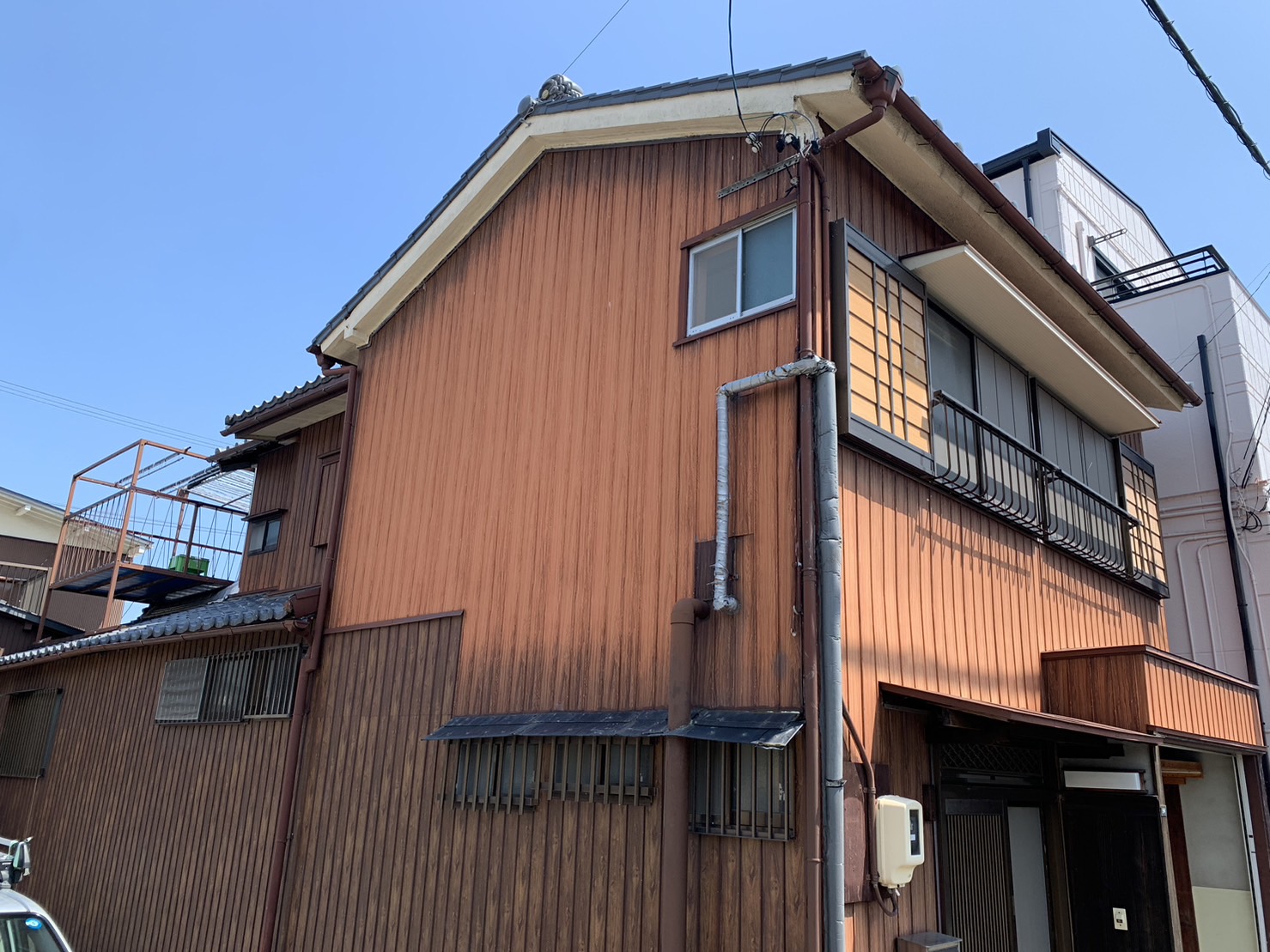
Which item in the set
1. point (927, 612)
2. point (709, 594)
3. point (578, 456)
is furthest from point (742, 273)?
point (927, 612)

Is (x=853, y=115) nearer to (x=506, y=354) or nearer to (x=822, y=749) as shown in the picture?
(x=506, y=354)

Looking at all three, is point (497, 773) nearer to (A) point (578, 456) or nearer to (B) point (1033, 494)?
(A) point (578, 456)

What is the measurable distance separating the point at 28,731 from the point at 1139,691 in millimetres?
15083

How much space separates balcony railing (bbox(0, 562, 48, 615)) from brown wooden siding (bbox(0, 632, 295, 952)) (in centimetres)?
672

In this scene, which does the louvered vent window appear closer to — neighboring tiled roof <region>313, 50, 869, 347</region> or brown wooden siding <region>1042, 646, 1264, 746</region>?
neighboring tiled roof <region>313, 50, 869, 347</region>

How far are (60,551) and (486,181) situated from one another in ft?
39.5

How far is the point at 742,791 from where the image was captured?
5930 mm

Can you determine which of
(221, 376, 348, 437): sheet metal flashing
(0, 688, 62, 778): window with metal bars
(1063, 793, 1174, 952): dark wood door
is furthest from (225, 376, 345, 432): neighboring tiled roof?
(1063, 793, 1174, 952): dark wood door

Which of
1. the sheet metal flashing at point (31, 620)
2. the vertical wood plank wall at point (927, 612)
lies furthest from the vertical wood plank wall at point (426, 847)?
the sheet metal flashing at point (31, 620)

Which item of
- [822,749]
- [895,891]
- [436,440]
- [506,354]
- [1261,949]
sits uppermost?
[506,354]

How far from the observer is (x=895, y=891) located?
19.5 feet

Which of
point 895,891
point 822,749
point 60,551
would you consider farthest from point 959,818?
point 60,551

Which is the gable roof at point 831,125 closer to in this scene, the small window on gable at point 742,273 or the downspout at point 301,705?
the small window on gable at point 742,273

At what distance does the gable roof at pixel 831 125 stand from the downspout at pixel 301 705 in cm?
125
